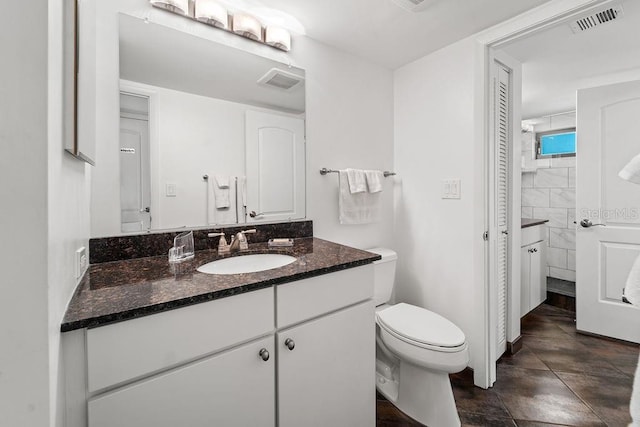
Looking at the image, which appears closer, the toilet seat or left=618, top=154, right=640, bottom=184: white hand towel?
left=618, top=154, right=640, bottom=184: white hand towel

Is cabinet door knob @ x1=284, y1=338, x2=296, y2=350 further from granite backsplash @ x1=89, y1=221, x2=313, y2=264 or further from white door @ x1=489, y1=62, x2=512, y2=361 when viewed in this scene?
white door @ x1=489, y1=62, x2=512, y2=361

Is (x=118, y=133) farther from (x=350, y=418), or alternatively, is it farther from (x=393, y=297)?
(x=393, y=297)

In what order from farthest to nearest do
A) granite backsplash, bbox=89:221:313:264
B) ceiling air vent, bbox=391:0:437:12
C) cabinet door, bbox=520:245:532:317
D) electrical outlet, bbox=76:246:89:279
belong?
cabinet door, bbox=520:245:532:317, ceiling air vent, bbox=391:0:437:12, granite backsplash, bbox=89:221:313:264, electrical outlet, bbox=76:246:89:279

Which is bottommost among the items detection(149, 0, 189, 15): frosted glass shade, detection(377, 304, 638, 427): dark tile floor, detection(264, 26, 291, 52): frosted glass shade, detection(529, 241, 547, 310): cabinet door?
detection(377, 304, 638, 427): dark tile floor

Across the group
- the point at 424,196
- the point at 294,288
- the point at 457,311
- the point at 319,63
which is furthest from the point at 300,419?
the point at 319,63

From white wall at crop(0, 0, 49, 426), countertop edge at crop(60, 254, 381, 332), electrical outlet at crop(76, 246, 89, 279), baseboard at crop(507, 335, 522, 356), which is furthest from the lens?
baseboard at crop(507, 335, 522, 356)

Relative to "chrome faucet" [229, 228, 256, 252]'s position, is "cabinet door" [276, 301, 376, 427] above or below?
below

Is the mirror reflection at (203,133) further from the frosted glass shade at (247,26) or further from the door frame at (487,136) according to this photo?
the door frame at (487,136)

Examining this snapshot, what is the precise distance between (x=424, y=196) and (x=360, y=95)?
2.79ft

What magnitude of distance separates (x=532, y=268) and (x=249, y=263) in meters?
Answer: 2.61

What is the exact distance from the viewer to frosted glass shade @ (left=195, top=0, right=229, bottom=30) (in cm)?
127

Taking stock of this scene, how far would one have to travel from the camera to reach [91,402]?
64cm


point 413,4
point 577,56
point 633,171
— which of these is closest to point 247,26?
point 413,4

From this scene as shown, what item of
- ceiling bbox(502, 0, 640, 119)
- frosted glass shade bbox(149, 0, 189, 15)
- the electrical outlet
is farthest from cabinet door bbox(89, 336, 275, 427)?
ceiling bbox(502, 0, 640, 119)
